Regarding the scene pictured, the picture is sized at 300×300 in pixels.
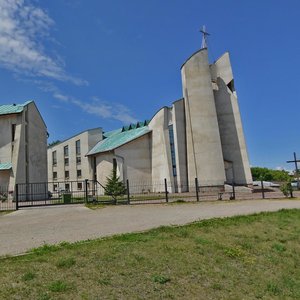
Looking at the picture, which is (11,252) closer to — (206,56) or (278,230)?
(278,230)

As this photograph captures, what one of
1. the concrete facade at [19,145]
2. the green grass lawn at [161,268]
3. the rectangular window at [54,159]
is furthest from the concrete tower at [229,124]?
the green grass lawn at [161,268]

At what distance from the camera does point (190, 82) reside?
46094 mm

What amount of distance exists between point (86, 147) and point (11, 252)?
5919cm

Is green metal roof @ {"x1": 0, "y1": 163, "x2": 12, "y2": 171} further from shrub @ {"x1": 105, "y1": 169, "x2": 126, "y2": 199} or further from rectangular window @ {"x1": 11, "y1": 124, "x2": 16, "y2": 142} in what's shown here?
shrub @ {"x1": 105, "y1": 169, "x2": 126, "y2": 199}

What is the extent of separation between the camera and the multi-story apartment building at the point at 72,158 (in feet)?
214

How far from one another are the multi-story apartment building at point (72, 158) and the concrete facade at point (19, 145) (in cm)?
2078

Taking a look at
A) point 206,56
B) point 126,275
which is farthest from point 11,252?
point 206,56

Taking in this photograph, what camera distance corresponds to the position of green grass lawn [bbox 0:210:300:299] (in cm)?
575

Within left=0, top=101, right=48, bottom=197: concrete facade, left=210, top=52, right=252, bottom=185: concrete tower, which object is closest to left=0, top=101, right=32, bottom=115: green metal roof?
left=0, top=101, right=48, bottom=197: concrete facade

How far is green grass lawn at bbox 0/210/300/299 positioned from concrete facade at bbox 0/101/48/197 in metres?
32.2

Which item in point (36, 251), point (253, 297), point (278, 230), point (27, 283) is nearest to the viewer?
point (27, 283)

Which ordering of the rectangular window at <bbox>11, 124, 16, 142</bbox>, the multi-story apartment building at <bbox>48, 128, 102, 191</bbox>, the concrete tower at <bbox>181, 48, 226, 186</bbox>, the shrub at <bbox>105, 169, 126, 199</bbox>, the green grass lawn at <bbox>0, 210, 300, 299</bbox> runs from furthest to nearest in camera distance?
the multi-story apartment building at <bbox>48, 128, 102, 191</bbox>
the concrete tower at <bbox>181, 48, 226, 186</bbox>
the rectangular window at <bbox>11, 124, 16, 142</bbox>
the shrub at <bbox>105, 169, 126, 199</bbox>
the green grass lawn at <bbox>0, 210, 300, 299</bbox>

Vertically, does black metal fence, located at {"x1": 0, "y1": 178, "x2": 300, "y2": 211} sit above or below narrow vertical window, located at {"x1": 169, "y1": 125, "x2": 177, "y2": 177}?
below

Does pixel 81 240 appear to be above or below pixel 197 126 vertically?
below
